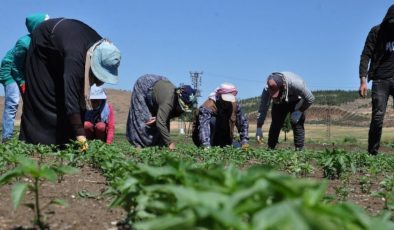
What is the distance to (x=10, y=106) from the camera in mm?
7129

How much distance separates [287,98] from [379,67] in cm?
125

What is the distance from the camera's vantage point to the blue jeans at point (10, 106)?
23.1 feet

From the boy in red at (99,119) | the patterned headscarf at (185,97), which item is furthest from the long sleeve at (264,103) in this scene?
the boy in red at (99,119)

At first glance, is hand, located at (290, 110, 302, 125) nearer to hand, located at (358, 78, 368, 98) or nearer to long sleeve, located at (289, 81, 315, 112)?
long sleeve, located at (289, 81, 315, 112)

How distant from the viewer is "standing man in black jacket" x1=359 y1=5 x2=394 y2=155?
21.5 feet

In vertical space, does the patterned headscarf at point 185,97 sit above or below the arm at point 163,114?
above

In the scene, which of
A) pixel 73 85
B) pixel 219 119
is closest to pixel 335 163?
pixel 73 85

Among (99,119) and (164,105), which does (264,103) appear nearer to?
(164,105)

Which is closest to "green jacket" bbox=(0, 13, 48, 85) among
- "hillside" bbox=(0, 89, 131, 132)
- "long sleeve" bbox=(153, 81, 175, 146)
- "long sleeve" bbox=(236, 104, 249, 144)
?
"long sleeve" bbox=(153, 81, 175, 146)

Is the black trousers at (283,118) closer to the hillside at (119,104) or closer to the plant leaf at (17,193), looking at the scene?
the plant leaf at (17,193)

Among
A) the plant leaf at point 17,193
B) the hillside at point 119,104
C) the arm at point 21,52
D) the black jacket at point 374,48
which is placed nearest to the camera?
the plant leaf at point 17,193

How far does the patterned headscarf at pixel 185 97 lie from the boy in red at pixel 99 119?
1024 millimetres

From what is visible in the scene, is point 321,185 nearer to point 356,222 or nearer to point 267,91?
point 356,222

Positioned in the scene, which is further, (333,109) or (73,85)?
(333,109)
